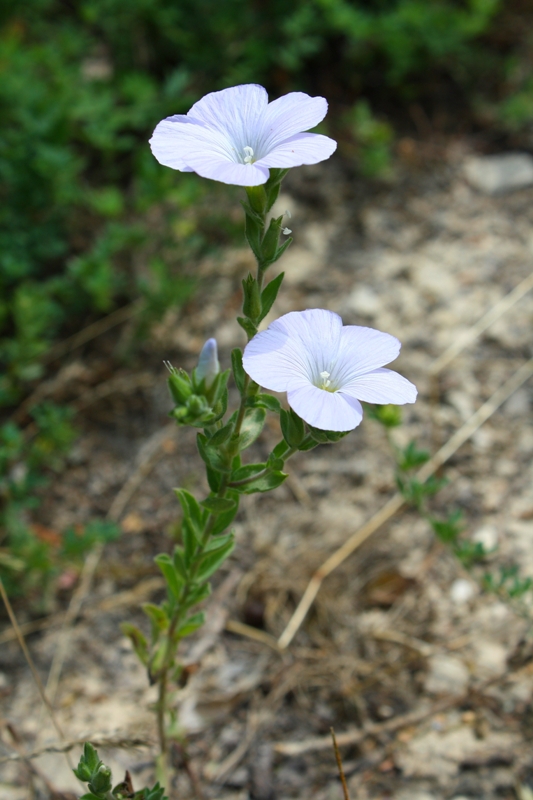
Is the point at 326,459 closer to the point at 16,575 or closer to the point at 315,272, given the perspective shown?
the point at 315,272

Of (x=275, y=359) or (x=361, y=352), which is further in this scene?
(x=361, y=352)

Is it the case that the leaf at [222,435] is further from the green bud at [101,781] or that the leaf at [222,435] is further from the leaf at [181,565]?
the green bud at [101,781]

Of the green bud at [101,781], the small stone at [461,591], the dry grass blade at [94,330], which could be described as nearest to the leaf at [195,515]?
the green bud at [101,781]

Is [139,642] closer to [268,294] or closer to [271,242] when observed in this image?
[268,294]

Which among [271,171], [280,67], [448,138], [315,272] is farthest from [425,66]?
[271,171]

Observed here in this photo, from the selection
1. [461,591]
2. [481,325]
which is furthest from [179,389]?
[481,325]

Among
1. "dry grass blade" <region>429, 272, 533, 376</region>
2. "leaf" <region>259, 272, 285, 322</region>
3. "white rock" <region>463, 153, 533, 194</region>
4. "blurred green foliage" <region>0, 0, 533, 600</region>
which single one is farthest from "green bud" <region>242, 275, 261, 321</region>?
"white rock" <region>463, 153, 533, 194</region>

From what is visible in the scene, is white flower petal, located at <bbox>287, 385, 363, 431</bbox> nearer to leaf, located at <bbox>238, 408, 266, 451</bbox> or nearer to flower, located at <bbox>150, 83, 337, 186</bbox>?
leaf, located at <bbox>238, 408, 266, 451</bbox>
